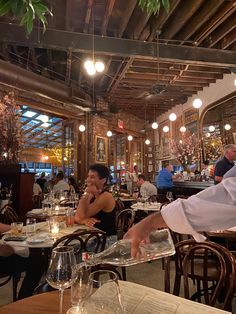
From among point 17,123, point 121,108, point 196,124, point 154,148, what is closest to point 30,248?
point 17,123

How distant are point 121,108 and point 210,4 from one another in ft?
23.8

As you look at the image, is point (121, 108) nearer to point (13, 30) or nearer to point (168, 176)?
point (168, 176)

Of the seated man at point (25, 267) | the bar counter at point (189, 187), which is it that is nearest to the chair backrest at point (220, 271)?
the seated man at point (25, 267)

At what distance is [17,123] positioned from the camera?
658cm

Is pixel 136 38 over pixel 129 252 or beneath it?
over

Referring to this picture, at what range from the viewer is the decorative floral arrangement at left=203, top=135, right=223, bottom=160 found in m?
8.80

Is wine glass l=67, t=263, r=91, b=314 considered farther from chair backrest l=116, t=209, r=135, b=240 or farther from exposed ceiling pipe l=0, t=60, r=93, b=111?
exposed ceiling pipe l=0, t=60, r=93, b=111

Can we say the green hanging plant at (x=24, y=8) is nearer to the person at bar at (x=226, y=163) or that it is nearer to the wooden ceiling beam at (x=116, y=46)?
the wooden ceiling beam at (x=116, y=46)

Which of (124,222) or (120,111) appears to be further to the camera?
(120,111)

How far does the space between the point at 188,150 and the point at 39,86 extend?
17.5 feet

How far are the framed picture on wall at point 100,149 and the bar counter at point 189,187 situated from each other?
319 centimetres

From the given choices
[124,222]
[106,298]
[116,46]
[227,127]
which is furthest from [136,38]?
[106,298]

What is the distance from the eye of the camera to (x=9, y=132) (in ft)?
21.0

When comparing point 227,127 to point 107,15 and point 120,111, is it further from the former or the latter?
point 107,15
